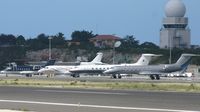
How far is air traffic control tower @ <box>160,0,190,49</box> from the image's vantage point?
162 metres

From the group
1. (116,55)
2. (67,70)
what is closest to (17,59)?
(116,55)

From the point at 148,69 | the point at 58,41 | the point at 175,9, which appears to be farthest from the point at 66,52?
the point at 148,69

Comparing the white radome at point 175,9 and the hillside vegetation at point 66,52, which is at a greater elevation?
the white radome at point 175,9

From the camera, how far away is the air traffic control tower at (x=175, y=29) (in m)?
162

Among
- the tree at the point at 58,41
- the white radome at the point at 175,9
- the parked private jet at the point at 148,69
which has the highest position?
the white radome at the point at 175,9

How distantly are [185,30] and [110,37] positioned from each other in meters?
30.5

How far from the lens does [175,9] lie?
161m

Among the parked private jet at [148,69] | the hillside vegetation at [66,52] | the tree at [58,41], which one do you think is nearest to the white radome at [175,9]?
the hillside vegetation at [66,52]

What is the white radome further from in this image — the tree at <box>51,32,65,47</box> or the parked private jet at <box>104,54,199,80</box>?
the parked private jet at <box>104,54,199,80</box>

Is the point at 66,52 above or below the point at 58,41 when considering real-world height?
below

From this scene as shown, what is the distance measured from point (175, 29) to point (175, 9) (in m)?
16.6

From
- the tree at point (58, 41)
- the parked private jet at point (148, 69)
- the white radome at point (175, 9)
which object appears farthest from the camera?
the tree at point (58, 41)

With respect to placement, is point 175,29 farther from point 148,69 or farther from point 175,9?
point 148,69

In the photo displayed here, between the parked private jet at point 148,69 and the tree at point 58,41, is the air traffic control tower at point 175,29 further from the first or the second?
the parked private jet at point 148,69
